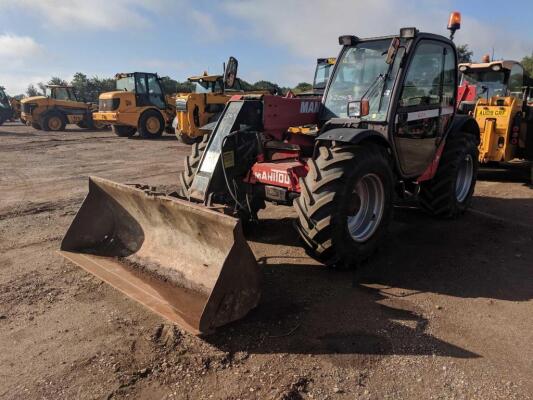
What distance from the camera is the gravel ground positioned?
2.70m

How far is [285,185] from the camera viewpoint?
4367mm

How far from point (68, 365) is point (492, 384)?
2.69 m

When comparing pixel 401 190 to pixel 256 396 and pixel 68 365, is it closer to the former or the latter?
Answer: pixel 256 396

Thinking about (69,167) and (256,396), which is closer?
(256,396)

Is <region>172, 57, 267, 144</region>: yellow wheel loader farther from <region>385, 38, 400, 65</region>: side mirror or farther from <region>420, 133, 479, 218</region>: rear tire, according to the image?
<region>385, 38, 400, 65</region>: side mirror

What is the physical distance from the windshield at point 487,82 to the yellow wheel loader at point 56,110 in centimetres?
1695

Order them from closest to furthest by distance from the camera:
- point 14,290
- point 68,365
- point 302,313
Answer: point 68,365, point 302,313, point 14,290

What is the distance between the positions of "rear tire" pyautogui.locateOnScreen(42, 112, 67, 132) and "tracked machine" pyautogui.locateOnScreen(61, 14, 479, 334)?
19519mm

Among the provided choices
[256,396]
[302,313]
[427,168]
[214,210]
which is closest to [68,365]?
[256,396]

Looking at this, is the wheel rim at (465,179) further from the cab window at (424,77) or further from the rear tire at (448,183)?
the cab window at (424,77)

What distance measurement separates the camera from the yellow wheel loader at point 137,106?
1698 centimetres

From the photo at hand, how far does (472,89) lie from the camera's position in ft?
26.4

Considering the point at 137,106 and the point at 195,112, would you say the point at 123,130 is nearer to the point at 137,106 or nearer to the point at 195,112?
the point at 137,106

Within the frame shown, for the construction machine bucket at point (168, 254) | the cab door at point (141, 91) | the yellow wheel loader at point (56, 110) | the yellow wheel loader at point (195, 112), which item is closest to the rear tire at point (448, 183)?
the construction machine bucket at point (168, 254)
